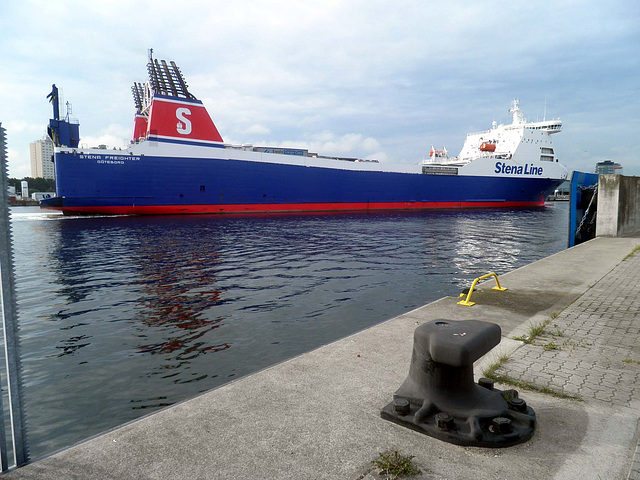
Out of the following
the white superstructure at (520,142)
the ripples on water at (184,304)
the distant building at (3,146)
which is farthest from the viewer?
the white superstructure at (520,142)

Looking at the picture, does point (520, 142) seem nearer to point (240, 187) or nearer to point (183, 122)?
point (240, 187)

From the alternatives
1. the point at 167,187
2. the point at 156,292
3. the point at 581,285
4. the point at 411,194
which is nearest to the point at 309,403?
the point at 581,285

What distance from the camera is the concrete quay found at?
7.09 ft

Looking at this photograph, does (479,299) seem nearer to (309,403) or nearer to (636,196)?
(309,403)

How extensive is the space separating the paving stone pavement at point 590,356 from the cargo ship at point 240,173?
29.8m

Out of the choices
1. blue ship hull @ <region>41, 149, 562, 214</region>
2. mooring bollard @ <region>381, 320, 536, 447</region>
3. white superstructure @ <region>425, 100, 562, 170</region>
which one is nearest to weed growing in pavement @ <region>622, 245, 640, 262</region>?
mooring bollard @ <region>381, 320, 536, 447</region>

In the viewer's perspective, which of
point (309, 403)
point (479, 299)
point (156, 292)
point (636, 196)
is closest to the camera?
point (309, 403)

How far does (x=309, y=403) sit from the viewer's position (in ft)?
9.52

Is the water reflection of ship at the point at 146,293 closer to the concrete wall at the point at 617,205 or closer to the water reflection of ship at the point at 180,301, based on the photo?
the water reflection of ship at the point at 180,301

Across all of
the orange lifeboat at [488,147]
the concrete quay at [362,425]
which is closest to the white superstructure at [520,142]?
the orange lifeboat at [488,147]

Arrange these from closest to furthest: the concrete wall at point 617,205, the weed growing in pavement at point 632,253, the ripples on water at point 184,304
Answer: the ripples on water at point 184,304 < the weed growing in pavement at point 632,253 < the concrete wall at point 617,205

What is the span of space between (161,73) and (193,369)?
35.4m

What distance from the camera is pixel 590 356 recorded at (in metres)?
3.75

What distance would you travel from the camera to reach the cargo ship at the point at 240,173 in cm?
2859
